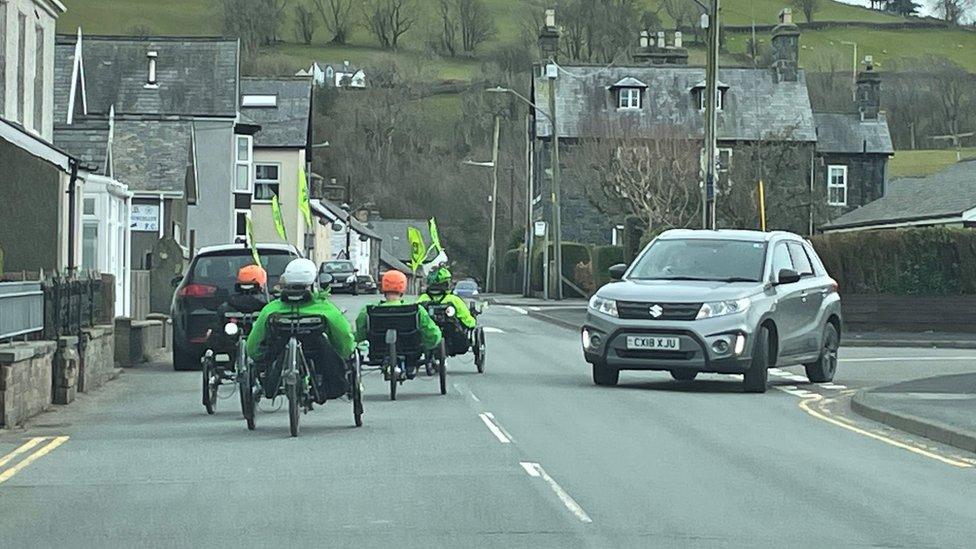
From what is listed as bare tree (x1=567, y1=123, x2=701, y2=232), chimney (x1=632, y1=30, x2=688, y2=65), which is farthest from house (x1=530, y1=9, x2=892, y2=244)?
bare tree (x1=567, y1=123, x2=701, y2=232)

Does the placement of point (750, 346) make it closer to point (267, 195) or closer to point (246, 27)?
point (267, 195)

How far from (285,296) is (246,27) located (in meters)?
A: 125

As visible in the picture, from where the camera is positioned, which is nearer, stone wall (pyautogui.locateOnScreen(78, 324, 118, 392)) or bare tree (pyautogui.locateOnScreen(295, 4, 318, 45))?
stone wall (pyautogui.locateOnScreen(78, 324, 118, 392))

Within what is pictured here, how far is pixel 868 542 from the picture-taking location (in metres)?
9.73

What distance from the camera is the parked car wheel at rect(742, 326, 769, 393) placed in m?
20.5

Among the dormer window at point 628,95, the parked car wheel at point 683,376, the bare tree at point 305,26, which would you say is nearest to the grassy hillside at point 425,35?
the bare tree at point 305,26

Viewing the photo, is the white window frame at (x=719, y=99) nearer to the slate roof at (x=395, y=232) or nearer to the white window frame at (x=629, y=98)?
the white window frame at (x=629, y=98)

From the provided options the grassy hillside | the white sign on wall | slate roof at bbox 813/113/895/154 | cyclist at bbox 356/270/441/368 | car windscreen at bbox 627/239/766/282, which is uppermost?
the grassy hillside

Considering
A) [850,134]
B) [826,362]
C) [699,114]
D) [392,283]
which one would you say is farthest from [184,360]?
[850,134]

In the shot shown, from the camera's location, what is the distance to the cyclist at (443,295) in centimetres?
2186

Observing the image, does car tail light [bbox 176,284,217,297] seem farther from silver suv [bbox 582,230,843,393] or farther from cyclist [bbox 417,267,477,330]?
silver suv [bbox 582,230,843,393]

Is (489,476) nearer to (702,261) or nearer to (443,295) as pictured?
(443,295)

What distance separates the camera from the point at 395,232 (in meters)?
133

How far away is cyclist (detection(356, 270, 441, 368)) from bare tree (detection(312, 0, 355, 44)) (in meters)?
133
